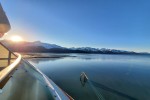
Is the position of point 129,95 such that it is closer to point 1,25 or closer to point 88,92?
point 88,92

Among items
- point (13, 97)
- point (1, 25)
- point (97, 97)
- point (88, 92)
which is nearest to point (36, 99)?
point (13, 97)

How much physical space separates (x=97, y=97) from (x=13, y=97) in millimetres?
13122

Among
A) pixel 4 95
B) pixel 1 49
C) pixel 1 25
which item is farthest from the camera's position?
pixel 1 49

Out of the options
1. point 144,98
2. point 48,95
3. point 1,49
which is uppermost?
point 1,49

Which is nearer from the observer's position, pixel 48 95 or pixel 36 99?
pixel 36 99

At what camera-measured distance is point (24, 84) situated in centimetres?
321

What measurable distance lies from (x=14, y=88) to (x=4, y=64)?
280cm

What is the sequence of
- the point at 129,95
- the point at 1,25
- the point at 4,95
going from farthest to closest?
the point at 129,95
the point at 1,25
the point at 4,95

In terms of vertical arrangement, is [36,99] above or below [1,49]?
below

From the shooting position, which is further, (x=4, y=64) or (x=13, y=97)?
(x=4, y=64)

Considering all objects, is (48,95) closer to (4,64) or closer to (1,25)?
(1,25)

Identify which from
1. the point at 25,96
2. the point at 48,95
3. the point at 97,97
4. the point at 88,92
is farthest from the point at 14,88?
the point at 88,92

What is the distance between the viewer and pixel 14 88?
2.86 metres

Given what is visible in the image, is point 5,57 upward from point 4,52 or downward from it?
downward
